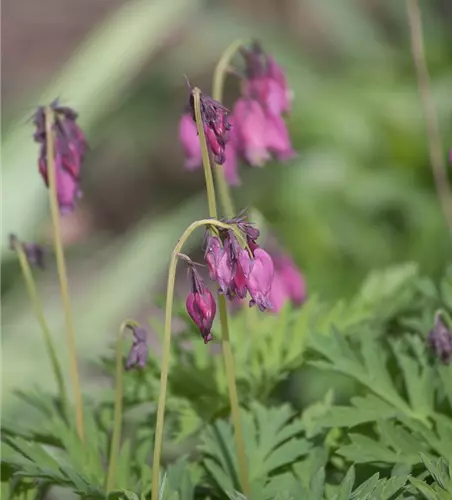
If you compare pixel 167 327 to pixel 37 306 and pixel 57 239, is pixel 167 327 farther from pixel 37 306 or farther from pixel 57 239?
pixel 37 306

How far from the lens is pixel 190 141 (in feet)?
5.53

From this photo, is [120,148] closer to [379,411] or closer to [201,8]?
[201,8]

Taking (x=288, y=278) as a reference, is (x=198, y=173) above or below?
above

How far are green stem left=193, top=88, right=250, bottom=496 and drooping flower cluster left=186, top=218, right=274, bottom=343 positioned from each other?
0.20 ft

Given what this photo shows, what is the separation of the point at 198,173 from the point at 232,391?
3509 mm

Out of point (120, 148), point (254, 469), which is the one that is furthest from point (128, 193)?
point (254, 469)

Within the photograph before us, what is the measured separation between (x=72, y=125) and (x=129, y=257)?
2.01 m

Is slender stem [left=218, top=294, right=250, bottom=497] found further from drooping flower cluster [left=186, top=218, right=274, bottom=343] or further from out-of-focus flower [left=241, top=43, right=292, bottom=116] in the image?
out-of-focus flower [left=241, top=43, right=292, bottom=116]

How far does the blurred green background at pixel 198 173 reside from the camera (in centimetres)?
316

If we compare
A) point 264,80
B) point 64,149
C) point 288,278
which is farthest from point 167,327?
point 288,278

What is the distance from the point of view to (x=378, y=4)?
5.58 metres

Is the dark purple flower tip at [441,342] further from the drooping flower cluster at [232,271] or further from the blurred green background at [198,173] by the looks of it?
the blurred green background at [198,173]

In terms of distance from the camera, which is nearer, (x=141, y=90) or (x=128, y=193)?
(x=141, y=90)

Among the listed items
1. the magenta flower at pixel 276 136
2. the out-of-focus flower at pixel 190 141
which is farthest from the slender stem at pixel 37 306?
the magenta flower at pixel 276 136
